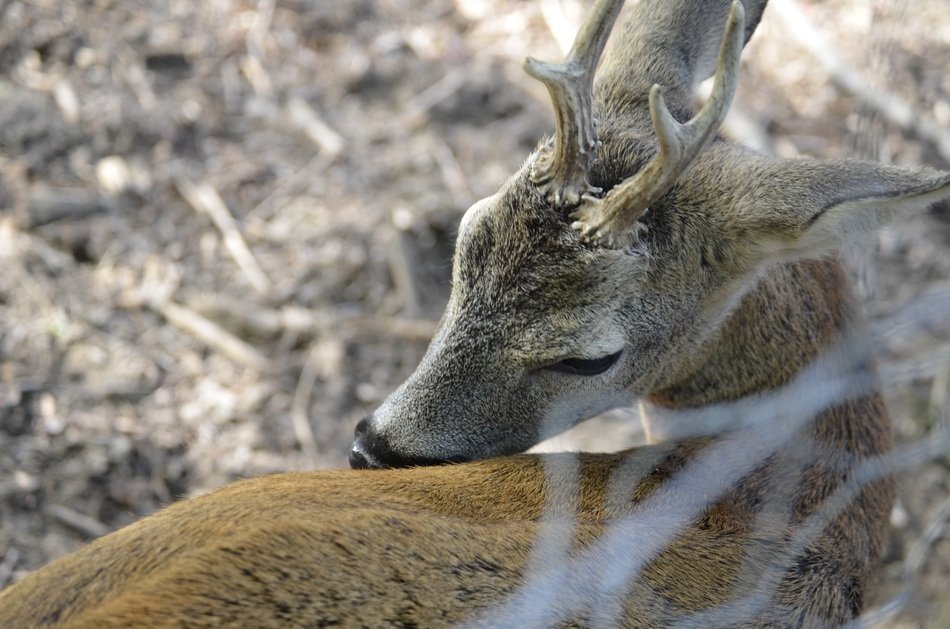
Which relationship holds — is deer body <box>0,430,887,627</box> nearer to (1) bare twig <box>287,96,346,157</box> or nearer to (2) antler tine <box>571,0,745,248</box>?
(2) antler tine <box>571,0,745,248</box>

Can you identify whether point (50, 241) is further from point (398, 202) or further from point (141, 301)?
point (398, 202)

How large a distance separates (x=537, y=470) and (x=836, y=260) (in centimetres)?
126

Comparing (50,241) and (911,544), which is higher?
(50,241)

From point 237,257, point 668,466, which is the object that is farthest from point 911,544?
point 237,257

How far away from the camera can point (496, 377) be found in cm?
299

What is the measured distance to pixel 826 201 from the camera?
8.80 feet

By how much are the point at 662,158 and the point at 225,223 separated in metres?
3.29

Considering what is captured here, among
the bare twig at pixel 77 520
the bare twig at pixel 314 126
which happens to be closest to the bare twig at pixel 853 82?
the bare twig at pixel 314 126

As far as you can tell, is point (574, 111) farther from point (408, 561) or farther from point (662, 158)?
point (408, 561)

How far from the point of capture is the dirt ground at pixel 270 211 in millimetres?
4250

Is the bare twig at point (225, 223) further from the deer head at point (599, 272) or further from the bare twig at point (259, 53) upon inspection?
the deer head at point (599, 272)

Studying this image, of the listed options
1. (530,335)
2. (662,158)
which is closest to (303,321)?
(530,335)

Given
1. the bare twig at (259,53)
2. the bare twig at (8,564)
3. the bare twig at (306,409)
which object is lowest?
the bare twig at (306,409)

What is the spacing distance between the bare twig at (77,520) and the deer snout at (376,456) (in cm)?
138
